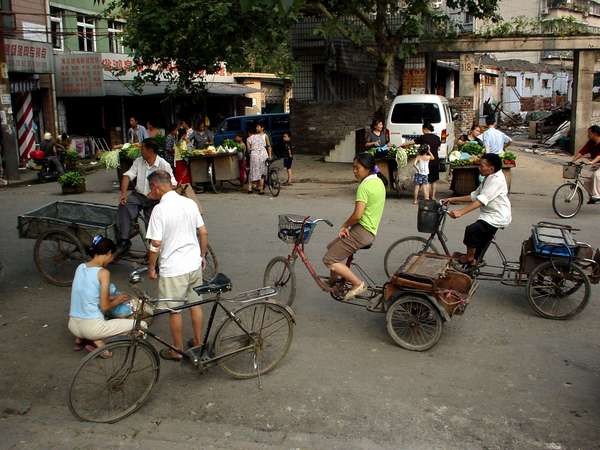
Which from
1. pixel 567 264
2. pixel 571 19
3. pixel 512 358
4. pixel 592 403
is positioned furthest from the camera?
pixel 571 19

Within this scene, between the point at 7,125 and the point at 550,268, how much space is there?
1594 cm

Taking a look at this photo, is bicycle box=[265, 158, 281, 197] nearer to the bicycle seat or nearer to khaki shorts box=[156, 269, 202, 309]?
khaki shorts box=[156, 269, 202, 309]

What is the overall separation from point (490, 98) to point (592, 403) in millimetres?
Result: 38663

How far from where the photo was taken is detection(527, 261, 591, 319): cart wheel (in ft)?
21.0

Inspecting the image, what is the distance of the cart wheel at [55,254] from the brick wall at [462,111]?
1655 centimetres

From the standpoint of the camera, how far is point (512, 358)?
18.7 feet

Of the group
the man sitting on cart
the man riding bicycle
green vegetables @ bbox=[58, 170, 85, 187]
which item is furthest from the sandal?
green vegetables @ bbox=[58, 170, 85, 187]

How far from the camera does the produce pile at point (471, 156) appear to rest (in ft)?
42.8

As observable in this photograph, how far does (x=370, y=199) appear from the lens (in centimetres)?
617

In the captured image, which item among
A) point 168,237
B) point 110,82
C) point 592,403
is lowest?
point 592,403

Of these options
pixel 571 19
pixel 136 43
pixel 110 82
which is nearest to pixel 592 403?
pixel 136 43

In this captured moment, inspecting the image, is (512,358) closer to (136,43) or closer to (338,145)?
(136,43)

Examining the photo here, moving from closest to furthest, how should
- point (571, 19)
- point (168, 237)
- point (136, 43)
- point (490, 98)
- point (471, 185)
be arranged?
point (168, 237) → point (471, 185) → point (136, 43) → point (571, 19) → point (490, 98)

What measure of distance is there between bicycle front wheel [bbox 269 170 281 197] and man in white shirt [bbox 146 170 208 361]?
30.5 feet
